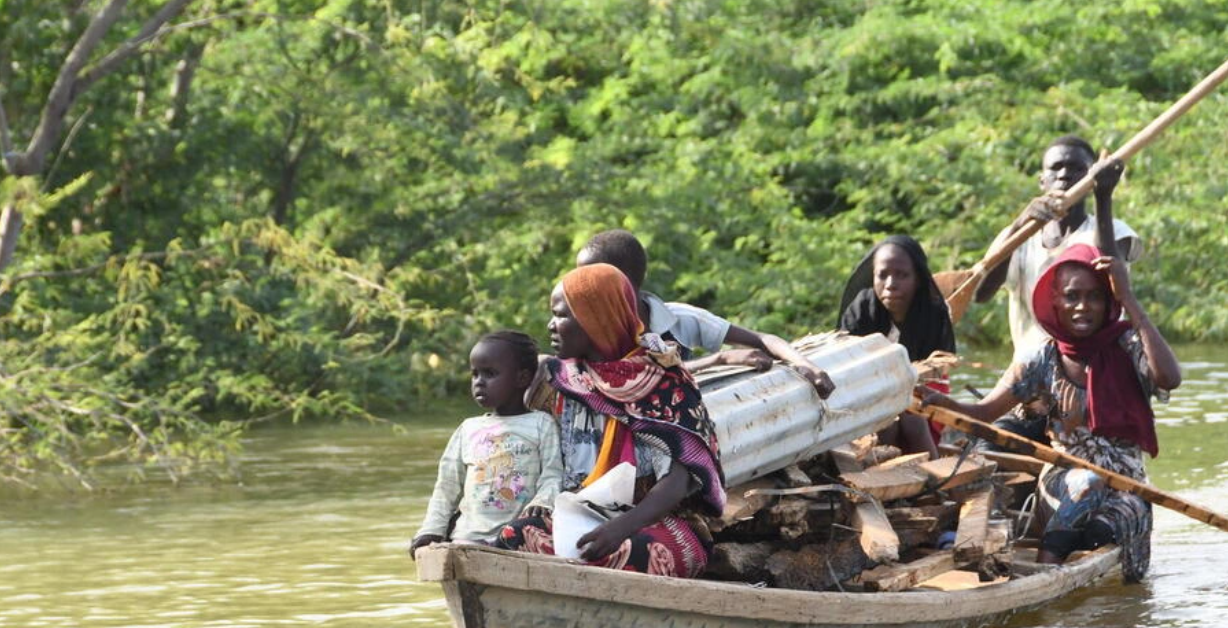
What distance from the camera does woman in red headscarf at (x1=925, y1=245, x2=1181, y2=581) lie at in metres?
7.41

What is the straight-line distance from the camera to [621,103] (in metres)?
20.2

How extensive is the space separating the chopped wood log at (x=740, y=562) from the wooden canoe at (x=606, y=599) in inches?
11.3

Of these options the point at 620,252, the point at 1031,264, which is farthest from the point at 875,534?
the point at 1031,264

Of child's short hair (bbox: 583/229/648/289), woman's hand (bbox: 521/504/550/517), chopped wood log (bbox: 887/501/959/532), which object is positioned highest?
child's short hair (bbox: 583/229/648/289)

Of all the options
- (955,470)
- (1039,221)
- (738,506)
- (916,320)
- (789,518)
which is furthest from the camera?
(1039,221)

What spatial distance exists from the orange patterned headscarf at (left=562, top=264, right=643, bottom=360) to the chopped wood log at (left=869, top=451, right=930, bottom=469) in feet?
5.23

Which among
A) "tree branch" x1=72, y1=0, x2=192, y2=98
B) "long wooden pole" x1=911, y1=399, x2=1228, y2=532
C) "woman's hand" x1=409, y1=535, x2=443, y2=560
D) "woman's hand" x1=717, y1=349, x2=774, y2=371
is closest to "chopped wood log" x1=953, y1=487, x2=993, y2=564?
"long wooden pole" x1=911, y1=399, x2=1228, y2=532

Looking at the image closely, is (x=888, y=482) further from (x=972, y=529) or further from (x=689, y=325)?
(x=689, y=325)

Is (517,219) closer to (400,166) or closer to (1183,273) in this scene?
(400,166)

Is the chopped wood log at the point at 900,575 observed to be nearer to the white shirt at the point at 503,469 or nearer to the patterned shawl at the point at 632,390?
the patterned shawl at the point at 632,390

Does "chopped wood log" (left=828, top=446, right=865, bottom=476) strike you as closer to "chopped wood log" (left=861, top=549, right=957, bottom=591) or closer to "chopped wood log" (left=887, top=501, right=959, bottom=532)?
"chopped wood log" (left=887, top=501, right=959, bottom=532)

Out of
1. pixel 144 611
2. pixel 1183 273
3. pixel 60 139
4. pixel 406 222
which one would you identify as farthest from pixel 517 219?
pixel 144 611

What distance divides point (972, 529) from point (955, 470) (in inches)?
12.7

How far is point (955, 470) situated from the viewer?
7.22 metres
